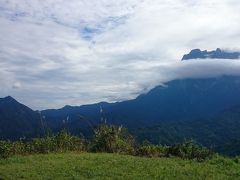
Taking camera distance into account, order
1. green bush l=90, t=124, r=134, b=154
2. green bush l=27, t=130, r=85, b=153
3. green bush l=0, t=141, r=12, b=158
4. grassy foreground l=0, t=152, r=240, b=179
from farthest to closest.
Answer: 1. green bush l=90, t=124, r=134, b=154
2. green bush l=27, t=130, r=85, b=153
3. green bush l=0, t=141, r=12, b=158
4. grassy foreground l=0, t=152, r=240, b=179

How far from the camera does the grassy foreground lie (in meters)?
13.6

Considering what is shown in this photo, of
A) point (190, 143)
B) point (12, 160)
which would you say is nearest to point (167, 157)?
point (190, 143)

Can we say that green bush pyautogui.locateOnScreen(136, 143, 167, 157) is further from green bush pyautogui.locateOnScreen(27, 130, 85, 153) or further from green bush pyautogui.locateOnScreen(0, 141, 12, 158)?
green bush pyautogui.locateOnScreen(0, 141, 12, 158)

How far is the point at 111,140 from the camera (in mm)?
21016

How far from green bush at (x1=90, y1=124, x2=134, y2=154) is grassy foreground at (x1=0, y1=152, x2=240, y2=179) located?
305 centimetres

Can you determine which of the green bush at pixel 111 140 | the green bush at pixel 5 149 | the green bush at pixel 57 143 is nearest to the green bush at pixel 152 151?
the green bush at pixel 111 140

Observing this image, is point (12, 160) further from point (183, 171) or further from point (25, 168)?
point (183, 171)

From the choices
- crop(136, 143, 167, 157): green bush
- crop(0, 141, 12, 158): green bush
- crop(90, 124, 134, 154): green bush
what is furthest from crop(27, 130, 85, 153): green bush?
crop(136, 143, 167, 157): green bush

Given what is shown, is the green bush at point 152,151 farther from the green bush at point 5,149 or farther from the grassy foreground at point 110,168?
the green bush at point 5,149

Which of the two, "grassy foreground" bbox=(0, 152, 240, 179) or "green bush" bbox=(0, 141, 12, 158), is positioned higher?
"green bush" bbox=(0, 141, 12, 158)

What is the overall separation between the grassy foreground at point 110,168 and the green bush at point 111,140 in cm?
305

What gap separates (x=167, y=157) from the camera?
61.0 feet

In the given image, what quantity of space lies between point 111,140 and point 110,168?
6208 millimetres

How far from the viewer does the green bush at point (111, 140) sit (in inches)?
818
